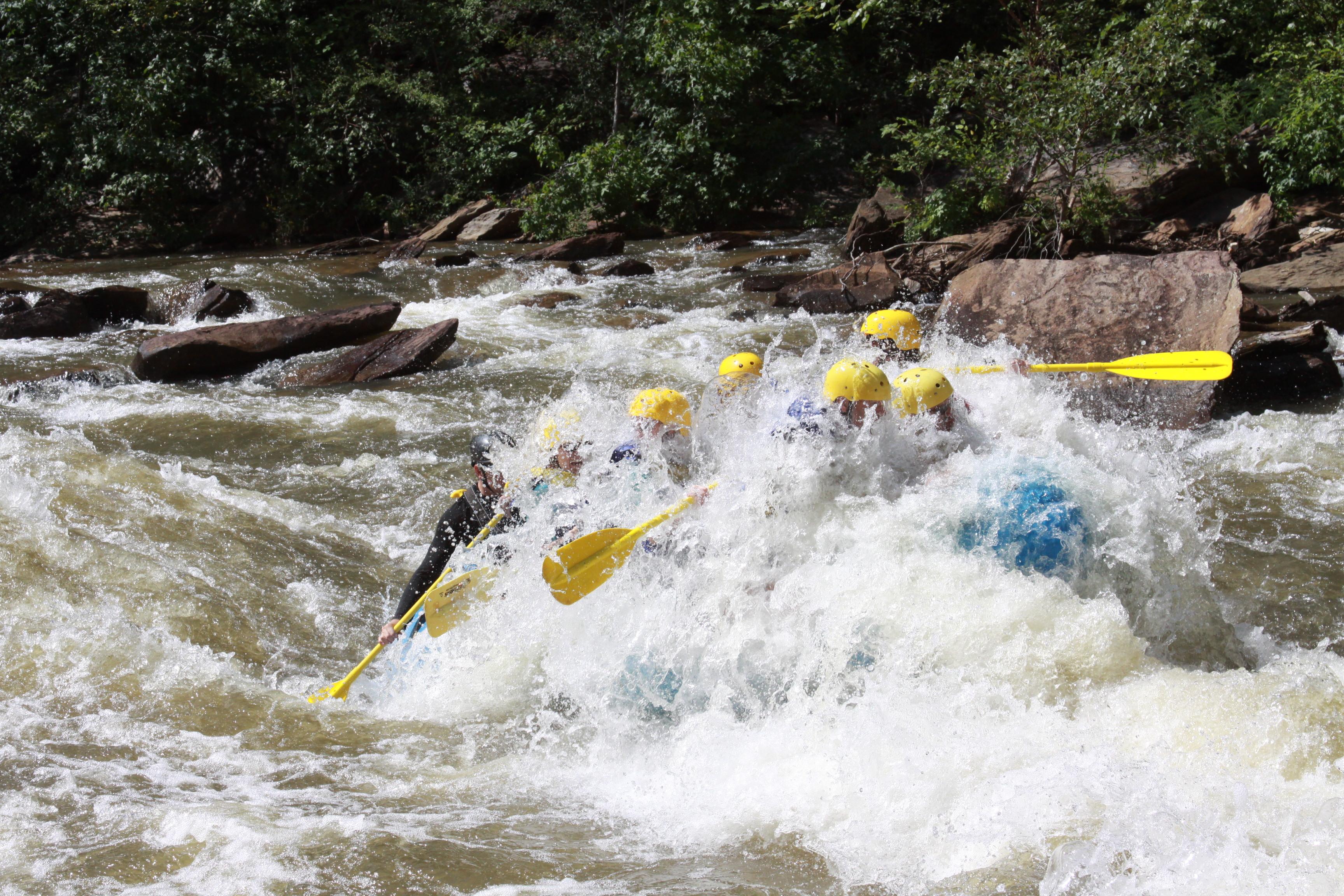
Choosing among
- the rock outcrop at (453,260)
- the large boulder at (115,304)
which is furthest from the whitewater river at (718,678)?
the rock outcrop at (453,260)

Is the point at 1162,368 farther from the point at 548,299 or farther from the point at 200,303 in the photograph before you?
the point at 200,303

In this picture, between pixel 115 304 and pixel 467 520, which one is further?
pixel 115 304

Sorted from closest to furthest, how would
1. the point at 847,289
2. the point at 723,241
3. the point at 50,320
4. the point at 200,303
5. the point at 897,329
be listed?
the point at 897,329 < the point at 50,320 < the point at 847,289 < the point at 200,303 < the point at 723,241

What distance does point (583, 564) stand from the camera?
4016 millimetres

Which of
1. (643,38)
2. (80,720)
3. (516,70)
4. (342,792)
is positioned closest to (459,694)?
(342,792)

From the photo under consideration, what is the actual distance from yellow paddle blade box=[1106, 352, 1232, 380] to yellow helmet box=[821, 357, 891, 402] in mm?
2179

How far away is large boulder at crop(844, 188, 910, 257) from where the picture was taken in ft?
41.1

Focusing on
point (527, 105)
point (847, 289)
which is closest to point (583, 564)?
point (847, 289)

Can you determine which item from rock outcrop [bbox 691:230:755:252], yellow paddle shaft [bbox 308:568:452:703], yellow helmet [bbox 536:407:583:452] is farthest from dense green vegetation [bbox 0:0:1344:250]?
yellow paddle shaft [bbox 308:568:452:703]

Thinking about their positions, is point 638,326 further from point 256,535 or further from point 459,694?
point 459,694

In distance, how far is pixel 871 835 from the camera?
2838mm

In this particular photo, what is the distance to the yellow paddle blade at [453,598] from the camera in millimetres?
4266

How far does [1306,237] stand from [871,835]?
10.8m

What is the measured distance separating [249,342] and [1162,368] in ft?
22.8
